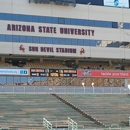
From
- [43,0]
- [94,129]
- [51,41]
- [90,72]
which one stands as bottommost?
[94,129]

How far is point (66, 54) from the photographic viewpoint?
179 feet

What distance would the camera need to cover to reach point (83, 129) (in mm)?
30375

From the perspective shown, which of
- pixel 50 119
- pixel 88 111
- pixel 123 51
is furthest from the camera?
pixel 123 51

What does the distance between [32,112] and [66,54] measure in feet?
61.0

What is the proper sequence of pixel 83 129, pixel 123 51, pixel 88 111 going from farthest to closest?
pixel 123 51 → pixel 88 111 → pixel 83 129

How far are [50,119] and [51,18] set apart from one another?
2216 cm

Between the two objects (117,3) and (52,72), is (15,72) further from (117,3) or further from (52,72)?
(117,3)

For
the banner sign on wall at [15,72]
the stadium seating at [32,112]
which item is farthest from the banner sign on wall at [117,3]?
the stadium seating at [32,112]

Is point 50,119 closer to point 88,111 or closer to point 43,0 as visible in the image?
point 88,111

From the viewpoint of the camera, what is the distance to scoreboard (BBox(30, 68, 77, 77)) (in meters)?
51.3

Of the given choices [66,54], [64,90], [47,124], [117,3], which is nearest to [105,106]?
[64,90]

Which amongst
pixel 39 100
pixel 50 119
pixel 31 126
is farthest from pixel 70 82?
pixel 31 126

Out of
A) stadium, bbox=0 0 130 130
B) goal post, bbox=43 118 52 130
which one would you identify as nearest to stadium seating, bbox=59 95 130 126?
stadium, bbox=0 0 130 130

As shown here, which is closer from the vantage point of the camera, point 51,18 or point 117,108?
point 117,108
